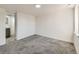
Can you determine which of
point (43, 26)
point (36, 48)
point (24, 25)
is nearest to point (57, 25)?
point (43, 26)

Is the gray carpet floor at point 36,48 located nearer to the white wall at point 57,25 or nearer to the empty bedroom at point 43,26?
the empty bedroom at point 43,26

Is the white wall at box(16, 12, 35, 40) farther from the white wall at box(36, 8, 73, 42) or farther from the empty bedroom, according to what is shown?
the white wall at box(36, 8, 73, 42)

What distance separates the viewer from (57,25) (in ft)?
21.4

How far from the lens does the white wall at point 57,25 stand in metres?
5.64

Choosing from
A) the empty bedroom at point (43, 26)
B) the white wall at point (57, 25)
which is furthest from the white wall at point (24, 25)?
the white wall at point (57, 25)

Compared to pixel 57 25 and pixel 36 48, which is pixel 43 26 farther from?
pixel 36 48

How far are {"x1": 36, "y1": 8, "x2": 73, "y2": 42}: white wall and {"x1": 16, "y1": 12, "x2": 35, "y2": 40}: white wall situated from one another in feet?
2.16

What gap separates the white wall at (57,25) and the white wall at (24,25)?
0.66m

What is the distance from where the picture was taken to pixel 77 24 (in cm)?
471

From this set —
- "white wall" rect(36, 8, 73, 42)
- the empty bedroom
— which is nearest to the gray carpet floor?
the empty bedroom

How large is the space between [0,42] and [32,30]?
12.7 ft

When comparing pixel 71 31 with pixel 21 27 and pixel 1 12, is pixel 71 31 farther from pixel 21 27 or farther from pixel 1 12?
pixel 1 12
